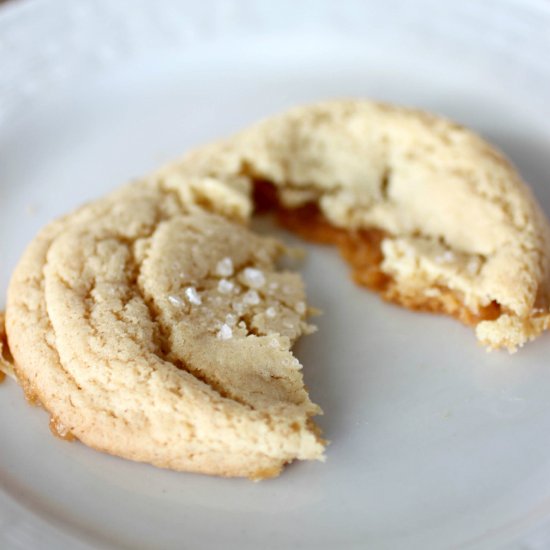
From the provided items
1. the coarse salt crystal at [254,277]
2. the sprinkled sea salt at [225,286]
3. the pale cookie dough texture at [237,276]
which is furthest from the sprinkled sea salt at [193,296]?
the coarse salt crystal at [254,277]

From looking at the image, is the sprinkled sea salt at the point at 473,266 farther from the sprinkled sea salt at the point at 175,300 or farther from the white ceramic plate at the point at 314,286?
the sprinkled sea salt at the point at 175,300

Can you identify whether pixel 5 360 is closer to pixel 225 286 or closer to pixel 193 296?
pixel 193 296

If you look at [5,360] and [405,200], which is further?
[405,200]

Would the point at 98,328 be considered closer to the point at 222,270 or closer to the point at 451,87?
the point at 222,270

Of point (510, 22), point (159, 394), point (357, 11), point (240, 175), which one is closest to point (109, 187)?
point (240, 175)

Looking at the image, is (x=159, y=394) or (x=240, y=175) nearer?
(x=159, y=394)

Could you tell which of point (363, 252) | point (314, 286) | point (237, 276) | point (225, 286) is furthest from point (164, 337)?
point (363, 252)
